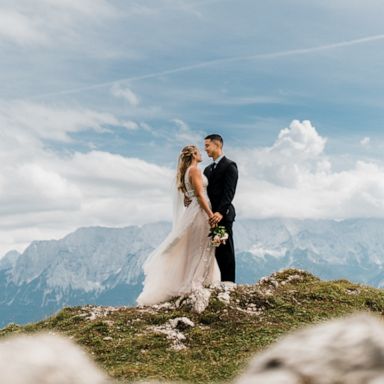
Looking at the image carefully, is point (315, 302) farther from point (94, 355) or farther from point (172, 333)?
point (94, 355)

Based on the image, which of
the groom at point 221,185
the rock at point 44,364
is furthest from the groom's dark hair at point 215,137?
the rock at point 44,364

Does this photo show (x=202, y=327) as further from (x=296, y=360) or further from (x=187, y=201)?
(x=296, y=360)

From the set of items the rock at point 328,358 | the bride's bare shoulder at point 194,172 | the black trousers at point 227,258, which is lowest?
the rock at point 328,358

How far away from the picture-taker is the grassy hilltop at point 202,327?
47.7ft

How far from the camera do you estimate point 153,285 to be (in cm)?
2039

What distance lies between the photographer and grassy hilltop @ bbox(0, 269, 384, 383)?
1454cm

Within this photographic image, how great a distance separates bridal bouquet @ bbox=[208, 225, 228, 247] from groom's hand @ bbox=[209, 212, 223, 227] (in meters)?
0.16

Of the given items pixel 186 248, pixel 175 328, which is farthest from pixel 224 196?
pixel 175 328

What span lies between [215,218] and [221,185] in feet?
3.36

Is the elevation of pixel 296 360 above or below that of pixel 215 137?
below

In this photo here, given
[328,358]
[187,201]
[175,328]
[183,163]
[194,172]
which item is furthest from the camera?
[187,201]

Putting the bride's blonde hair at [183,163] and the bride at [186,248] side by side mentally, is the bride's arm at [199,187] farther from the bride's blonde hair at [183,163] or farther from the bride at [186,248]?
the bride's blonde hair at [183,163]

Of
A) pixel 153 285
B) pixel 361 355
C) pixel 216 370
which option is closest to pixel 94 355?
pixel 216 370

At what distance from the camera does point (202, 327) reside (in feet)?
57.0
